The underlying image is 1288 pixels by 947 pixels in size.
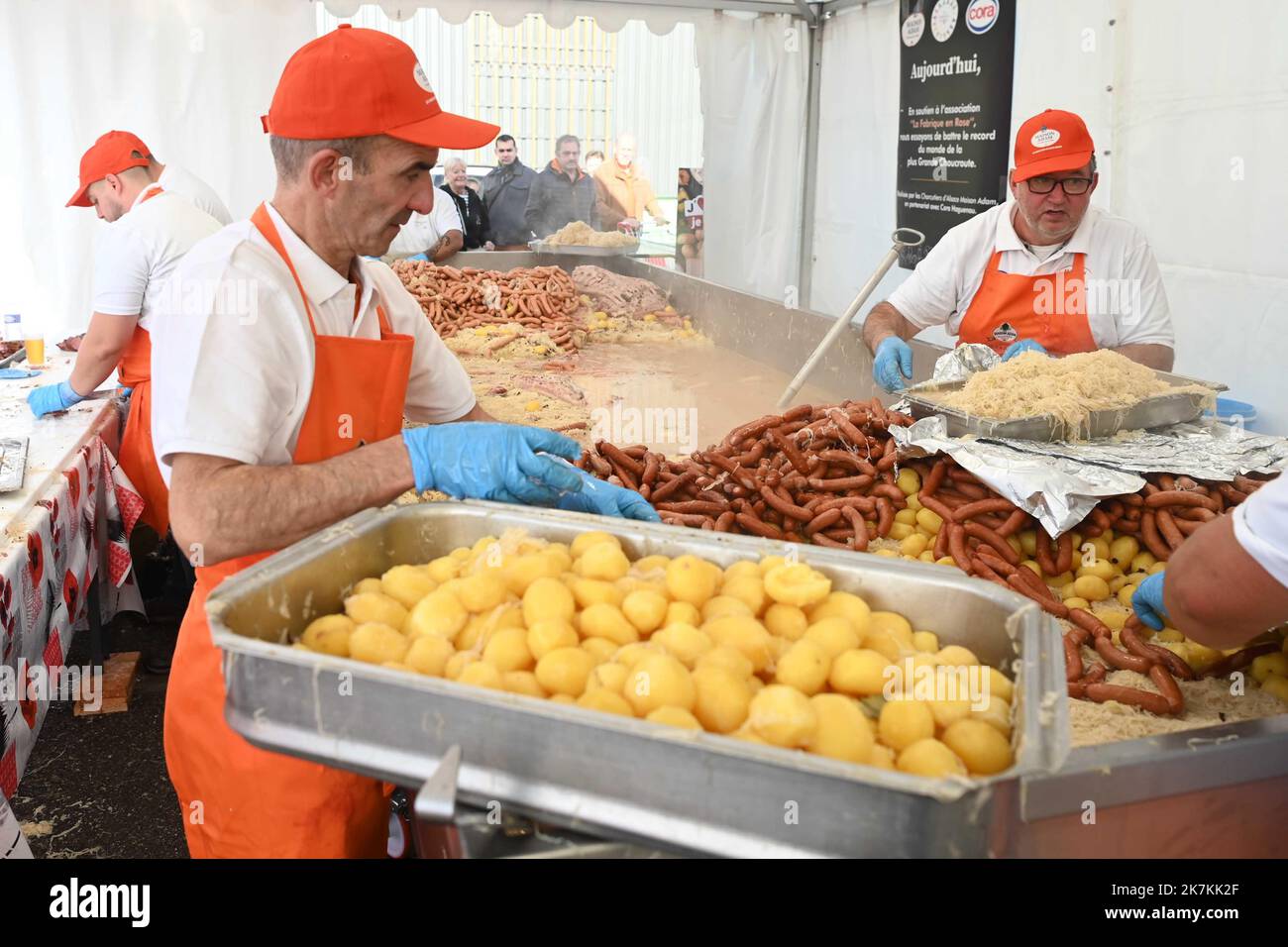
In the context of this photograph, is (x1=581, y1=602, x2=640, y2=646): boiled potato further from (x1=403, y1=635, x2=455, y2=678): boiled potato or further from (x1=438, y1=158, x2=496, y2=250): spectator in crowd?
(x1=438, y1=158, x2=496, y2=250): spectator in crowd

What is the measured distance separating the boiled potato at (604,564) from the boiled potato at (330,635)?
37 centimetres

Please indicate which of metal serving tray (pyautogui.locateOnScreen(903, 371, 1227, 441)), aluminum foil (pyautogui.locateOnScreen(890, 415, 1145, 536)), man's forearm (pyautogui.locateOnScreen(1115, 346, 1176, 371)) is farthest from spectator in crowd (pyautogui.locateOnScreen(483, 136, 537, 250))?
aluminum foil (pyautogui.locateOnScreen(890, 415, 1145, 536))

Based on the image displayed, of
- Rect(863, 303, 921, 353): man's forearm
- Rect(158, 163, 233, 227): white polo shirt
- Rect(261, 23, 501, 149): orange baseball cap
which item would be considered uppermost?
Rect(158, 163, 233, 227): white polo shirt

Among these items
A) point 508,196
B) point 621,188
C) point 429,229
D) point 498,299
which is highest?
point 621,188

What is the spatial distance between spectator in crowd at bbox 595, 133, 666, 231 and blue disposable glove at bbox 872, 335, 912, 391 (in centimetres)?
738

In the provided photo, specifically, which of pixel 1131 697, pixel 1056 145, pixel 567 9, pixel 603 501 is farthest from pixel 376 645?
pixel 567 9

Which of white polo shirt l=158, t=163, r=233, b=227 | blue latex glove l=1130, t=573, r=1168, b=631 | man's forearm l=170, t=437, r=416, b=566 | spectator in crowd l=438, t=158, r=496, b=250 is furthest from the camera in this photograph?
spectator in crowd l=438, t=158, r=496, b=250

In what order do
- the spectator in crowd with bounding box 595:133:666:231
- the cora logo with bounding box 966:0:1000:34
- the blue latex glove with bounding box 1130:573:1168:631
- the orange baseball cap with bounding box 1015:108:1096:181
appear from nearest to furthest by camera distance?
1. the blue latex glove with bounding box 1130:573:1168:631
2. the orange baseball cap with bounding box 1015:108:1096:181
3. the cora logo with bounding box 966:0:1000:34
4. the spectator in crowd with bounding box 595:133:666:231

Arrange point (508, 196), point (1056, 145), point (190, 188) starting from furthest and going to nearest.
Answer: point (508, 196)
point (190, 188)
point (1056, 145)

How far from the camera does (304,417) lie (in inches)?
83.0

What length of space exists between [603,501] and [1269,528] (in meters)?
1.26

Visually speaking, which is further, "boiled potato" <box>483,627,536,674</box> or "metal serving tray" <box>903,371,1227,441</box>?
"metal serving tray" <box>903,371,1227,441</box>

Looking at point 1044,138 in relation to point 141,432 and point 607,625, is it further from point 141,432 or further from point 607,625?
point 141,432

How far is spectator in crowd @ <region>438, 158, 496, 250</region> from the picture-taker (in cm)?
973
